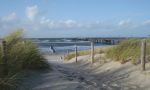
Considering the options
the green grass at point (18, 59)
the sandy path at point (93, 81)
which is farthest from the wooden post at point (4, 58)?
the sandy path at point (93, 81)

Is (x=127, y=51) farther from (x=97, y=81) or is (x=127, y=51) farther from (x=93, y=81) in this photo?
(x=93, y=81)

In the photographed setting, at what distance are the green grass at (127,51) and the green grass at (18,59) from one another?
4465mm

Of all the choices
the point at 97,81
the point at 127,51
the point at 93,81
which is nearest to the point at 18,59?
the point at 93,81

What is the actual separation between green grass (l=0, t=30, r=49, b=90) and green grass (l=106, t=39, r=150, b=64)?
4.46 metres

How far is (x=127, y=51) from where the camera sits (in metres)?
17.3

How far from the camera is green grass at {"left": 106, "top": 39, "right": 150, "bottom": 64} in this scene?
53.3ft

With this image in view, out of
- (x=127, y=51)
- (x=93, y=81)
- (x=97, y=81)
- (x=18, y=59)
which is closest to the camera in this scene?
(x=18, y=59)

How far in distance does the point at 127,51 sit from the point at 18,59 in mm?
7193

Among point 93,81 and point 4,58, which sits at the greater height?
point 4,58

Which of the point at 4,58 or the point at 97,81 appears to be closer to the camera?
the point at 4,58

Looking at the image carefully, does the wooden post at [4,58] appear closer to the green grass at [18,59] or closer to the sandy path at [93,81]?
the green grass at [18,59]

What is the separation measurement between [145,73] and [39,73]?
426cm

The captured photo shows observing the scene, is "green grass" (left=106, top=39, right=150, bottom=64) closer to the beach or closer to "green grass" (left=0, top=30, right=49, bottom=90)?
the beach

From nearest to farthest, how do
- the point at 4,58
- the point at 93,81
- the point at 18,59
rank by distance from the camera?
1. the point at 4,58
2. the point at 18,59
3. the point at 93,81
